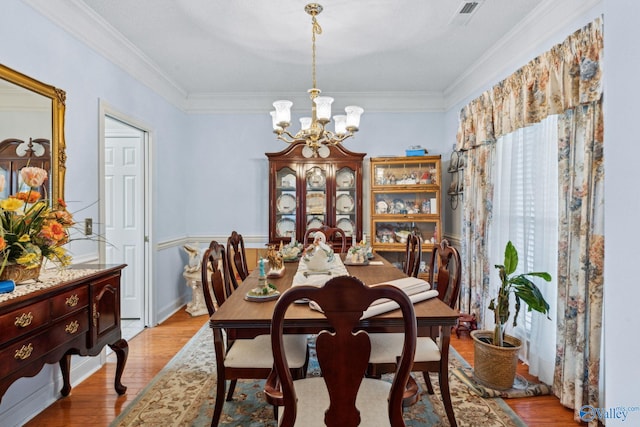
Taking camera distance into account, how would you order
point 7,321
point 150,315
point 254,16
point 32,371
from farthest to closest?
point 150,315 → point 254,16 → point 32,371 → point 7,321

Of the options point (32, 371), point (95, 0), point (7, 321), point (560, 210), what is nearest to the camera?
point (7, 321)

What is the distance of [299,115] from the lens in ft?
15.3

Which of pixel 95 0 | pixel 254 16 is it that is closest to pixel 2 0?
pixel 95 0

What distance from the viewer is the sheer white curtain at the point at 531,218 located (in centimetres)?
251

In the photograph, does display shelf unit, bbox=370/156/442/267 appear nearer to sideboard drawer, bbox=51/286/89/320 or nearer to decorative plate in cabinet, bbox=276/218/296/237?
decorative plate in cabinet, bbox=276/218/296/237

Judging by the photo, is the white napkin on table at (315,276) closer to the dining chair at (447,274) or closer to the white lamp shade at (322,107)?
the dining chair at (447,274)

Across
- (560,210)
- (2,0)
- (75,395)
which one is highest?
(2,0)

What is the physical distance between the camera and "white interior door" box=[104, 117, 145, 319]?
3.72m

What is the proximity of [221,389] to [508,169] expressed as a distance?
276 centimetres

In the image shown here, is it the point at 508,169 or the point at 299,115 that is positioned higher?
the point at 299,115

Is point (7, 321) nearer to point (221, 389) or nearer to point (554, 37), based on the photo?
point (221, 389)

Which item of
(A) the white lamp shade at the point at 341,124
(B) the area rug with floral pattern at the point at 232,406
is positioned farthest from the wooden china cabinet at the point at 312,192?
(B) the area rug with floral pattern at the point at 232,406

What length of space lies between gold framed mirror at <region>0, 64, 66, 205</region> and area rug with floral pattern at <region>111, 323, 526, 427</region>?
140 cm

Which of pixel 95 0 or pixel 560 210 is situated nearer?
pixel 560 210
